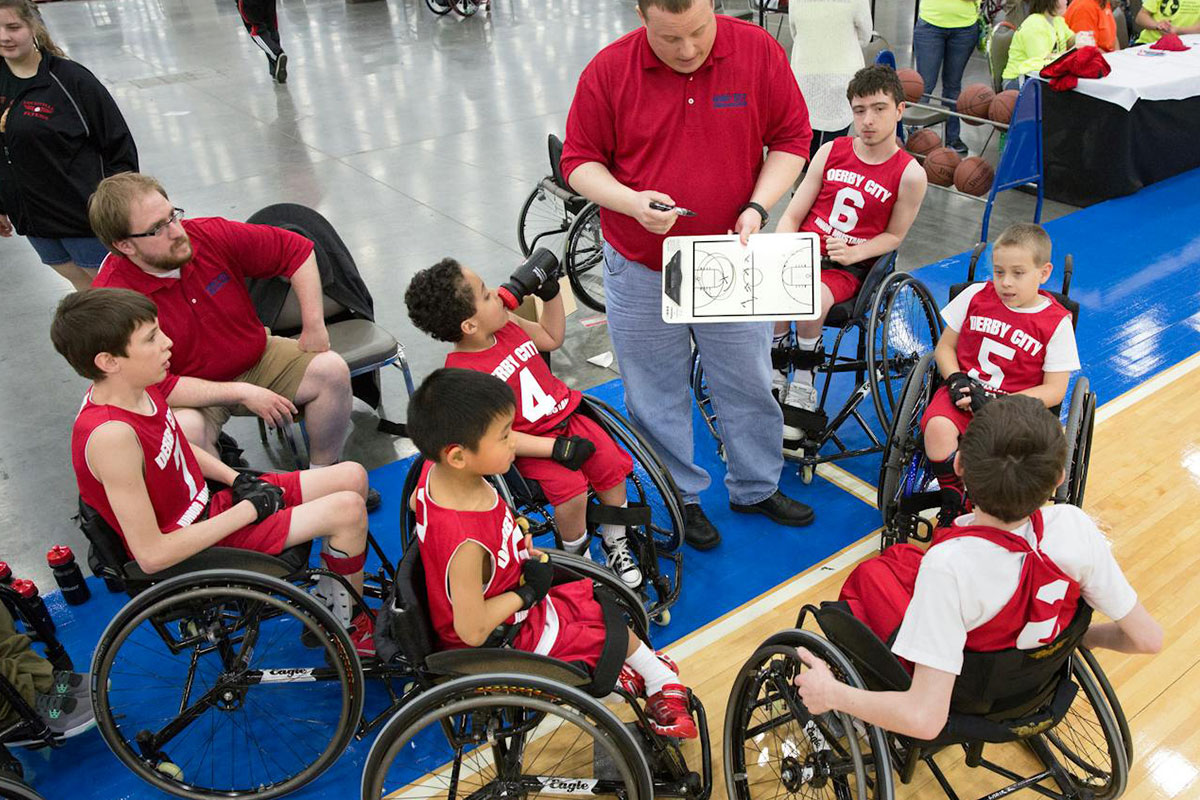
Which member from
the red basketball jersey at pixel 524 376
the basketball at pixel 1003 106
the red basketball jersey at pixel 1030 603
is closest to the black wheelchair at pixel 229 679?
the red basketball jersey at pixel 524 376

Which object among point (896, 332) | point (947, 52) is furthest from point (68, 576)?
point (947, 52)

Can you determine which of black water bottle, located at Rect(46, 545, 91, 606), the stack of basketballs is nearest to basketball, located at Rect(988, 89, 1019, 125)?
the stack of basketballs

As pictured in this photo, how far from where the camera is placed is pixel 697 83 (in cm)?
226

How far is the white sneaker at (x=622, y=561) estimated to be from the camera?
2.46m

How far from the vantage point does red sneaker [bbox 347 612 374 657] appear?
2.34 meters

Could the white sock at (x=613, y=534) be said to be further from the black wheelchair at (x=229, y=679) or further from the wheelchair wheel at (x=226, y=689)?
the wheelchair wheel at (x=226, y=689)

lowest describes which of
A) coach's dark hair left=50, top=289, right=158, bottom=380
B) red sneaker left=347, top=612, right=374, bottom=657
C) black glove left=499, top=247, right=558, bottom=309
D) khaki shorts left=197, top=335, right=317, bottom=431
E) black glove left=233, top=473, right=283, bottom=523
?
red sneaker left=347, top=612, right=374, bottom=657

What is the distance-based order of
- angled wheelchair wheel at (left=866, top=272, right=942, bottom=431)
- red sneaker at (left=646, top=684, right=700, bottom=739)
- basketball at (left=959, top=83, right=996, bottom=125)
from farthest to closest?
basketball at (left=959, top=83, right=996, bottom=125), angled wheelchair wheel at (left=866, top=272, right=942, bottom=431), red sneaker at (left=646, top=684, right=700, bottom=739)

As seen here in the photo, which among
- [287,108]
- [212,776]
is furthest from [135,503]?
[287,108]

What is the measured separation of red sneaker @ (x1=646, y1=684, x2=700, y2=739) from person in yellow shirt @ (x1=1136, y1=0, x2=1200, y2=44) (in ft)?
21.3

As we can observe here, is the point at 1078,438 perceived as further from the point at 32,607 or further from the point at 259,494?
the point at 32,607

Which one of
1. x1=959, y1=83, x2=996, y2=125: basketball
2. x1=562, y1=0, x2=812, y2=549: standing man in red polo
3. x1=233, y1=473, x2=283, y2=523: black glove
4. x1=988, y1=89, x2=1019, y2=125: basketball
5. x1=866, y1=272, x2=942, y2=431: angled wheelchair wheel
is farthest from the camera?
x1=959, y1=83, x2=996, y2=125: basketball

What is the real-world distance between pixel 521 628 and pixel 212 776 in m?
0.98

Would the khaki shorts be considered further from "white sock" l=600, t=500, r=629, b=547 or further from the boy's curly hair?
"white sock" l=600, t=500, r=629, b=547
